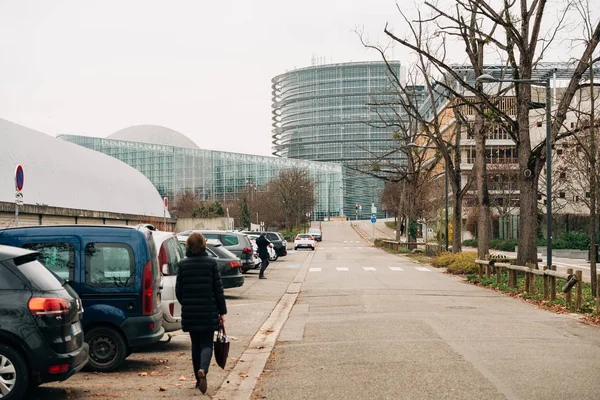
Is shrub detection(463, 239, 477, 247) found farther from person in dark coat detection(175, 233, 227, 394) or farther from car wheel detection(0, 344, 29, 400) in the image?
car wheel detection(0, 344, 29, 400)

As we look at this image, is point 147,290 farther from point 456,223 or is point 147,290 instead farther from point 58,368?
point 456,223

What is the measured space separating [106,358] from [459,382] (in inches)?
172

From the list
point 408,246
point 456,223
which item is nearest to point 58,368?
point 456,223

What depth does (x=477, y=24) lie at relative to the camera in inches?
1310

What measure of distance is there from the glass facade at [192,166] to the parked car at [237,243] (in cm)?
10076

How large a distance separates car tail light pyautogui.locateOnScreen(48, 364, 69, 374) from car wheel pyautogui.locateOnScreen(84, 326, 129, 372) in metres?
2.40

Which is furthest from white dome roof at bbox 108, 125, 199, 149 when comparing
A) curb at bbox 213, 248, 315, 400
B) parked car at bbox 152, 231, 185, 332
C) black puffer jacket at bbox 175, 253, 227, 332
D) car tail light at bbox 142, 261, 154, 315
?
black puffer jacket at bbox 175, 253, 227, 332

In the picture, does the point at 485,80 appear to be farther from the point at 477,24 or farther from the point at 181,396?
the point at 181,396

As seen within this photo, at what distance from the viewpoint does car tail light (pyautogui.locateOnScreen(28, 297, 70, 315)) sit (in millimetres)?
7273

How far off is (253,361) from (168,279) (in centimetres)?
213

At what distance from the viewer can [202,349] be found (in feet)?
27.0

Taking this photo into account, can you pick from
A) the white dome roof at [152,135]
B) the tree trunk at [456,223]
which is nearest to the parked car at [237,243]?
the tree trunk at [456,223]

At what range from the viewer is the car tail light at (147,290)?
9.83m

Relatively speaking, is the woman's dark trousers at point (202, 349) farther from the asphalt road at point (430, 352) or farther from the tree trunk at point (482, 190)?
the tree trunk at point (482, 190)
